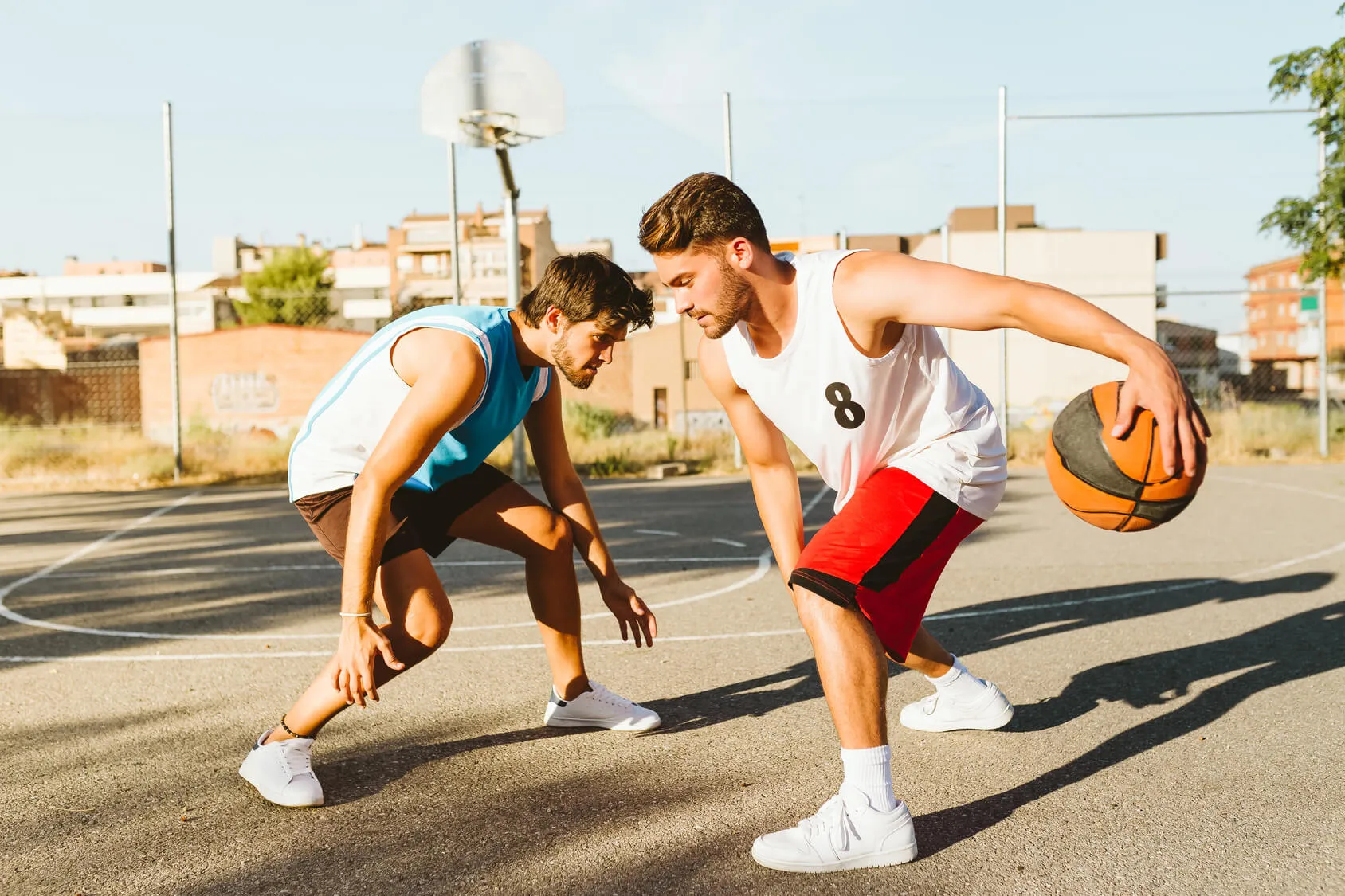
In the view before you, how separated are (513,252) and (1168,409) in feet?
41.0

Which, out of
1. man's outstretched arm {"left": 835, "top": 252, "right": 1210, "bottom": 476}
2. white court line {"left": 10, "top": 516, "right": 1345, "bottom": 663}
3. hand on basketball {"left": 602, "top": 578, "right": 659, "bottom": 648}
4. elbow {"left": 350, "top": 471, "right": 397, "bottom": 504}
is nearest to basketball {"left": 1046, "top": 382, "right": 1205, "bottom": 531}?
man's outstretched arm {"left": 835, "top": 252, "right": 1210, "bottom": 476}

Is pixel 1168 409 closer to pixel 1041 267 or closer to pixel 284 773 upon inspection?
pixel 284 773

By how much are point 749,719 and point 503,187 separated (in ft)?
35.9

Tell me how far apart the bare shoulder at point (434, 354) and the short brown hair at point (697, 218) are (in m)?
0.58

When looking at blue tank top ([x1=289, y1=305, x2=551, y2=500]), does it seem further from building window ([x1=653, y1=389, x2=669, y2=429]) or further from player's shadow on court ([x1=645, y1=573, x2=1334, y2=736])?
building window ([x1=653, y1=389, x2=669, y2=429])

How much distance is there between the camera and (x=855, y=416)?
3266 millimetres

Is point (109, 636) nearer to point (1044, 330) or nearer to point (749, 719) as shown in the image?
point (749, 719)

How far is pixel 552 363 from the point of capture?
12.0 ft

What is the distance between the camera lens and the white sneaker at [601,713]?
415cm

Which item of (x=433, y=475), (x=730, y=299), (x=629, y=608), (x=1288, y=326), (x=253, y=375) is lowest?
(x=629, y=608)

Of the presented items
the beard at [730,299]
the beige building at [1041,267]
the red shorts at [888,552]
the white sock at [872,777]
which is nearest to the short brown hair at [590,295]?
the beard at [730,299]

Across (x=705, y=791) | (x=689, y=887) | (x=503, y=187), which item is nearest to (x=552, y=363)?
(x=705, y=791)

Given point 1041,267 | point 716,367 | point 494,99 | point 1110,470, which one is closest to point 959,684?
point 1110,470

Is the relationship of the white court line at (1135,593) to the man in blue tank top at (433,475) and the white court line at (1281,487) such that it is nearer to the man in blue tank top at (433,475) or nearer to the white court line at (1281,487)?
the man in blue tank top at (433,475)
